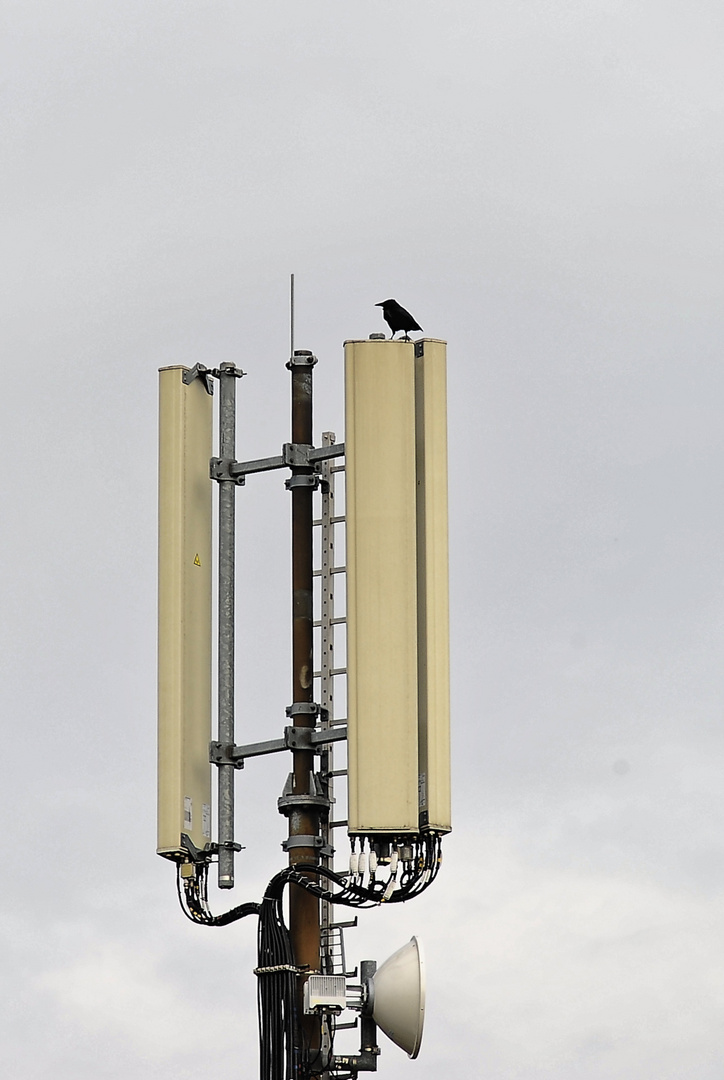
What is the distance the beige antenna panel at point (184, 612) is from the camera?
43.2m

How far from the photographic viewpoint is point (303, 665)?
4316 cm

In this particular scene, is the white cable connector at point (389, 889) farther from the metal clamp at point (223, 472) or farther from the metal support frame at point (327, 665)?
the metal clamp at point (223, 472)

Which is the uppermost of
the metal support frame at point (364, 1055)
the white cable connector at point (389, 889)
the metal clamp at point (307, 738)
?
the metal clamp at point (307, 738)

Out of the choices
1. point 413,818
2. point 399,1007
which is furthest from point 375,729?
point 399,1007

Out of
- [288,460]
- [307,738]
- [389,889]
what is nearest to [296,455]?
[288,460]

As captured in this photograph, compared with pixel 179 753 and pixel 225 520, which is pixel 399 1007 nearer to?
pixel 179 753

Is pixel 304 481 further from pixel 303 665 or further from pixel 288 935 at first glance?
pixel 288 935

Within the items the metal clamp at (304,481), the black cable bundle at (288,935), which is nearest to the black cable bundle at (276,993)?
the black cable bundle at (288,935)

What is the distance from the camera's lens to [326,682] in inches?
1699

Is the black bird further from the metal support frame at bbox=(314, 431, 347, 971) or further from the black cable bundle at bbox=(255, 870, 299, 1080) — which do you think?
the black cable bundle at bbox=(255, 870, 299, 1080)

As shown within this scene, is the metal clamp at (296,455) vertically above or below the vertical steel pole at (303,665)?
above

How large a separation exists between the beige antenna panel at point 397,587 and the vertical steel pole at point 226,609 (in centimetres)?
272

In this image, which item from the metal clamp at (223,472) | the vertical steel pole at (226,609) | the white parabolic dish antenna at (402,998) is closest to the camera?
the white parabolic dish antenna at (402,998)

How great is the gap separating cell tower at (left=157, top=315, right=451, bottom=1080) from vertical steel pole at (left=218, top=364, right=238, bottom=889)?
2 cm
